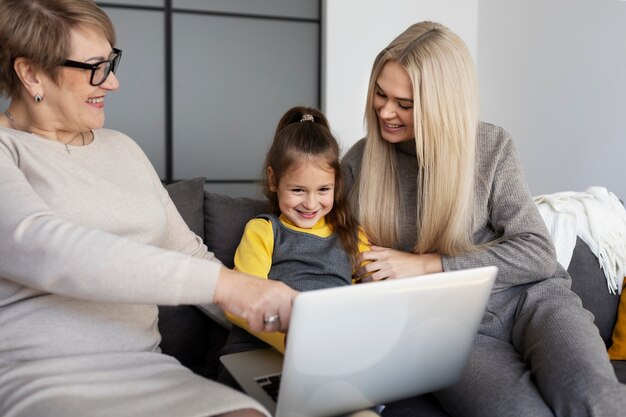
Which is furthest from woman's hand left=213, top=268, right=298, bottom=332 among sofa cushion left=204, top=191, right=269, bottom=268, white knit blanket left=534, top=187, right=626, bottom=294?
white knit blanket left=534, top=187, right=626, bottom=294

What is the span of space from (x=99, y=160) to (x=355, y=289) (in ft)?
2.23

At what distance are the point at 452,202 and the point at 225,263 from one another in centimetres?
68

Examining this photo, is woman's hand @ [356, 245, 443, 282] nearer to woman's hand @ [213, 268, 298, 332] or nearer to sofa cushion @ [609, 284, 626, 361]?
woman's hand @ [213, 268, 298, 332]

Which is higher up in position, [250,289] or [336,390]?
[250,289]

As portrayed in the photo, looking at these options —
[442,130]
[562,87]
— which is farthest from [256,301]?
[562,87]

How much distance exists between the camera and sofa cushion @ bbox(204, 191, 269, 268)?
180cm

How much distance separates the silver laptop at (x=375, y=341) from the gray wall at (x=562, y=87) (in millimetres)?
2182

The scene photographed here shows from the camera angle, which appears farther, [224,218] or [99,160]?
[224,218]

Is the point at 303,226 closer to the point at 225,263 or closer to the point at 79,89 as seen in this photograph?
the point at 225,263

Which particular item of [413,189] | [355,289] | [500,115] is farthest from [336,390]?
[500,115]

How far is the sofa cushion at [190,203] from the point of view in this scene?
1.78m

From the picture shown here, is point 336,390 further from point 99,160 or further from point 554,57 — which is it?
point 554,57

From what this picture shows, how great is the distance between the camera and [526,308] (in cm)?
145

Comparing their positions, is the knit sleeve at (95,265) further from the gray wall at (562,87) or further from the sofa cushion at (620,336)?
the gray wall at (562,87)
